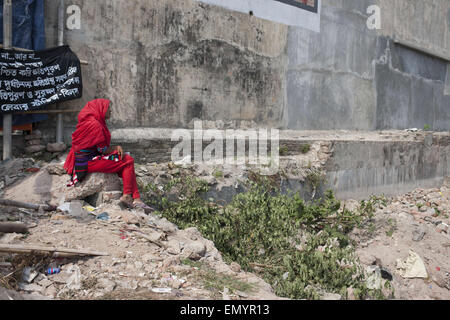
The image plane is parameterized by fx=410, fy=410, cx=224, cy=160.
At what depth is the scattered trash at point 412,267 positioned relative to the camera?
491 centimetres

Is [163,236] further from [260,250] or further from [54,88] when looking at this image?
[54,88]

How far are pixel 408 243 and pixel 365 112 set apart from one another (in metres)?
6.30

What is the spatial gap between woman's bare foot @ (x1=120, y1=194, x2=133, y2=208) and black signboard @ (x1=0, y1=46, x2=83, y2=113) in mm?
1882

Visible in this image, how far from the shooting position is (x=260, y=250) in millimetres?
4551

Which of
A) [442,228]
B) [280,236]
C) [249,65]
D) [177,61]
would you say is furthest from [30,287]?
[442,228]

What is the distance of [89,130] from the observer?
468 cm

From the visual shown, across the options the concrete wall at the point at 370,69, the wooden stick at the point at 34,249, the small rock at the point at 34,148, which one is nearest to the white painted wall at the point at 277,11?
the concrete wall at the point at 370,69

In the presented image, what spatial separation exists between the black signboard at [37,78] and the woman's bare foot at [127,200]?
1882 millimetres

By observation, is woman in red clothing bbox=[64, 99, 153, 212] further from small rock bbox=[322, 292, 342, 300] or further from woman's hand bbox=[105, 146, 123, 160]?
small rock bbox=[322, 292, 342, 300]

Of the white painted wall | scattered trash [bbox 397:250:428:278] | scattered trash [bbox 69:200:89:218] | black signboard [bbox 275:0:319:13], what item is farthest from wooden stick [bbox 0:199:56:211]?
black signboard [bbox 275:0:319:13]

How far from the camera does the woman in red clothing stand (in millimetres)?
4672

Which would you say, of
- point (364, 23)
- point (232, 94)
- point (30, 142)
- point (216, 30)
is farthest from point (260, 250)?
point (364, 23)

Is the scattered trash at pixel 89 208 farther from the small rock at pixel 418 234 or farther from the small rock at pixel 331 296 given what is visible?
the small rock at pixel 418 234

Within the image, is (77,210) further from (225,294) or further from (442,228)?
(442,228)
